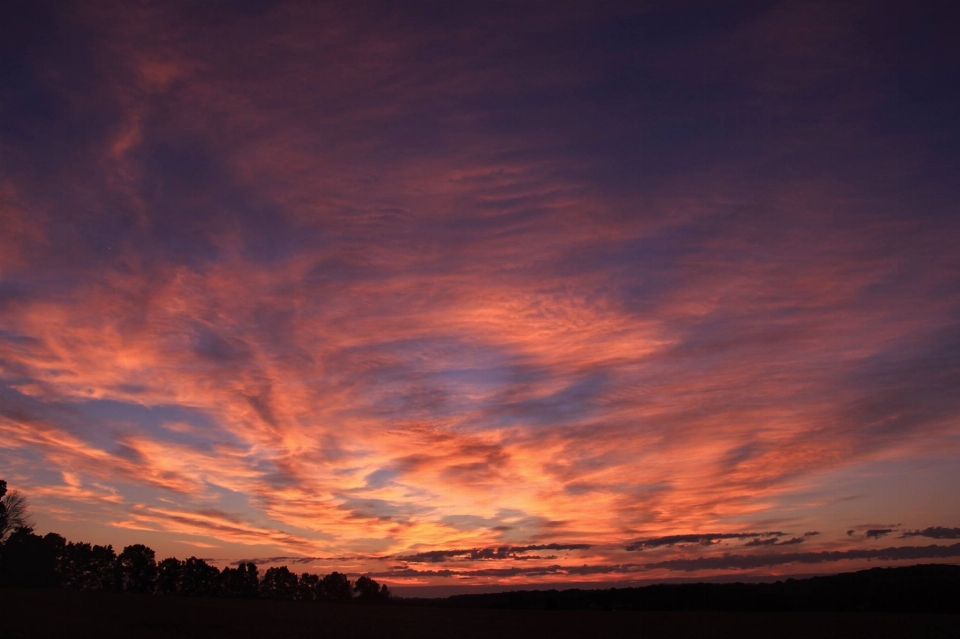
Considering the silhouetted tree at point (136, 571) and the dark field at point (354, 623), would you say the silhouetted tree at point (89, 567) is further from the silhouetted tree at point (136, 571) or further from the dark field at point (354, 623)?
the dark field at point (354, 623)

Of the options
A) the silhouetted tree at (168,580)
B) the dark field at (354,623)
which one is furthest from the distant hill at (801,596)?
the silhouetted tree at (168,580)

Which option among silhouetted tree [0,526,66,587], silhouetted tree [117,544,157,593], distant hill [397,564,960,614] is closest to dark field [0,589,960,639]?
distant hill [397,564,960,614]

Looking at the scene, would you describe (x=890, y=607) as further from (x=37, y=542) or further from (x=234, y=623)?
(x=37, y=542)

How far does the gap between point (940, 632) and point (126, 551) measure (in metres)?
209

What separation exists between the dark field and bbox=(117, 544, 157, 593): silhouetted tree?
10982cm

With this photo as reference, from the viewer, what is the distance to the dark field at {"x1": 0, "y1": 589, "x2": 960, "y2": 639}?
208ft

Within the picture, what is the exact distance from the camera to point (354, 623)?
83.6 m

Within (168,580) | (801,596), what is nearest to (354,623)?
(801,596)

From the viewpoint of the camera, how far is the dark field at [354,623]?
6347 cm

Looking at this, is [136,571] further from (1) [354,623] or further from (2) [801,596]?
(2) [801,596]

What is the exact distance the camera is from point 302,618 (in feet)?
295

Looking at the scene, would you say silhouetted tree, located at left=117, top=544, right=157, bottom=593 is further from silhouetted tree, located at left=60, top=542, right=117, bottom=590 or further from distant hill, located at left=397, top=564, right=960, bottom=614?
distant hill, located at left=397, top=564, right=960, bottom=614

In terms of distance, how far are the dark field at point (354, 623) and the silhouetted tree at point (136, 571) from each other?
10982 cm

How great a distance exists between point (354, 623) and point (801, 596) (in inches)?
3668
